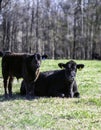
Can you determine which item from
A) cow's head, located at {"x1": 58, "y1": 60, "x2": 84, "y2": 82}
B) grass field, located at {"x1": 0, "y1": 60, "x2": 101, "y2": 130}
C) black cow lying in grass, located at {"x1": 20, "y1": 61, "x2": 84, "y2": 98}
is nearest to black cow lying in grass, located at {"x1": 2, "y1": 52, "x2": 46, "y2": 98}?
black cow lying in grass, located at {"x1": 20, "y1": 61, "x2": 84, "y2": 98}

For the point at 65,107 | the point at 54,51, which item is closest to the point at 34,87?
the point at 65,107

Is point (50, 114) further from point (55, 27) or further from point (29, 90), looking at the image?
point (55, 27)

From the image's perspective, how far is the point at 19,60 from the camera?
13492 millimetres

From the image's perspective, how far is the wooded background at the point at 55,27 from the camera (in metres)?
71.6

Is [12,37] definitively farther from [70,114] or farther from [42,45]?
[70,114]

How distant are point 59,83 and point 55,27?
63585mm

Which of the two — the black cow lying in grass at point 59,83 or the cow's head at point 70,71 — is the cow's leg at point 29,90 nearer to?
the black cow lying in grass at point 59,83

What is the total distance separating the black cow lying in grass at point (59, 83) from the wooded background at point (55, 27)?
54.5 m

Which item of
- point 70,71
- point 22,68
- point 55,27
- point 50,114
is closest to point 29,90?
point 22,68

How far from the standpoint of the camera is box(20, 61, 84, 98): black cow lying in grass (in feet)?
44.2

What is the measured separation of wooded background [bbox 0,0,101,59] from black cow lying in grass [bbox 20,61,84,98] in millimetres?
54500

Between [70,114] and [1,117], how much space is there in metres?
1.72

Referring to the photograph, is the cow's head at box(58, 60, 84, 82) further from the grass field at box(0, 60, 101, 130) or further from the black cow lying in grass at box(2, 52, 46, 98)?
the black cow lying in grass at box(2, 52, 46, 98)

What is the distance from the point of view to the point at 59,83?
14.1 m
